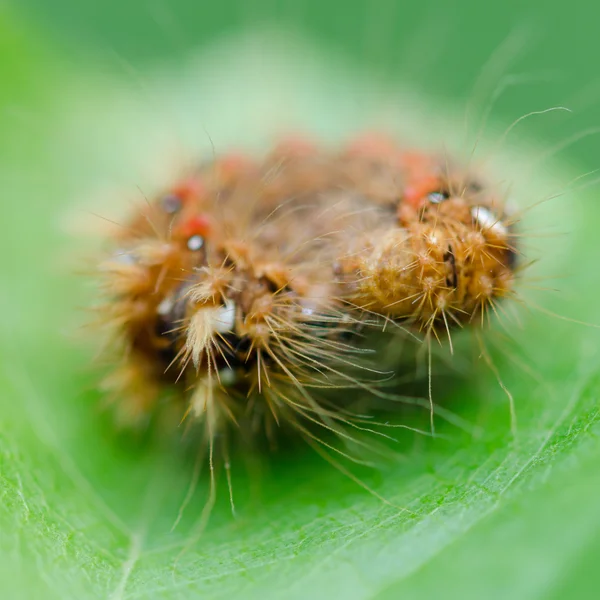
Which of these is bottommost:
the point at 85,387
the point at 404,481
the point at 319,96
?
the point at 404,481

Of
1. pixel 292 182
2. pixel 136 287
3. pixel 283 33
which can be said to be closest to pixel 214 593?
pixel 136 287

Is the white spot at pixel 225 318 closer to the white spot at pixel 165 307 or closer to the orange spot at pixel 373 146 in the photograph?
the white spot at pixel 165 307

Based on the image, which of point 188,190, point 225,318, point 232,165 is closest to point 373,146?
point 232,165

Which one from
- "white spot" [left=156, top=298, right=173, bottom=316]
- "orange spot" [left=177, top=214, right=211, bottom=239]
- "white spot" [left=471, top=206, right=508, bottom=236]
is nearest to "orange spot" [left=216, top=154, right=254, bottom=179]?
"orange spot" [left=177, top=214, right=211, bottom=239]

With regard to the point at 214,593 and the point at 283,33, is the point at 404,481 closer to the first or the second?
the point at 214,593

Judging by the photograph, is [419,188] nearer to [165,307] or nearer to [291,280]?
[291,280]

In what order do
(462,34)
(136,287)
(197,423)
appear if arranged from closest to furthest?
(136,287) → (197,423) → (462,34)

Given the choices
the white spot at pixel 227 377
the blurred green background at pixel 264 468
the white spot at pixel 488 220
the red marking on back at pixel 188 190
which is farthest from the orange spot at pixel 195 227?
the white spot at pixel 488 220
